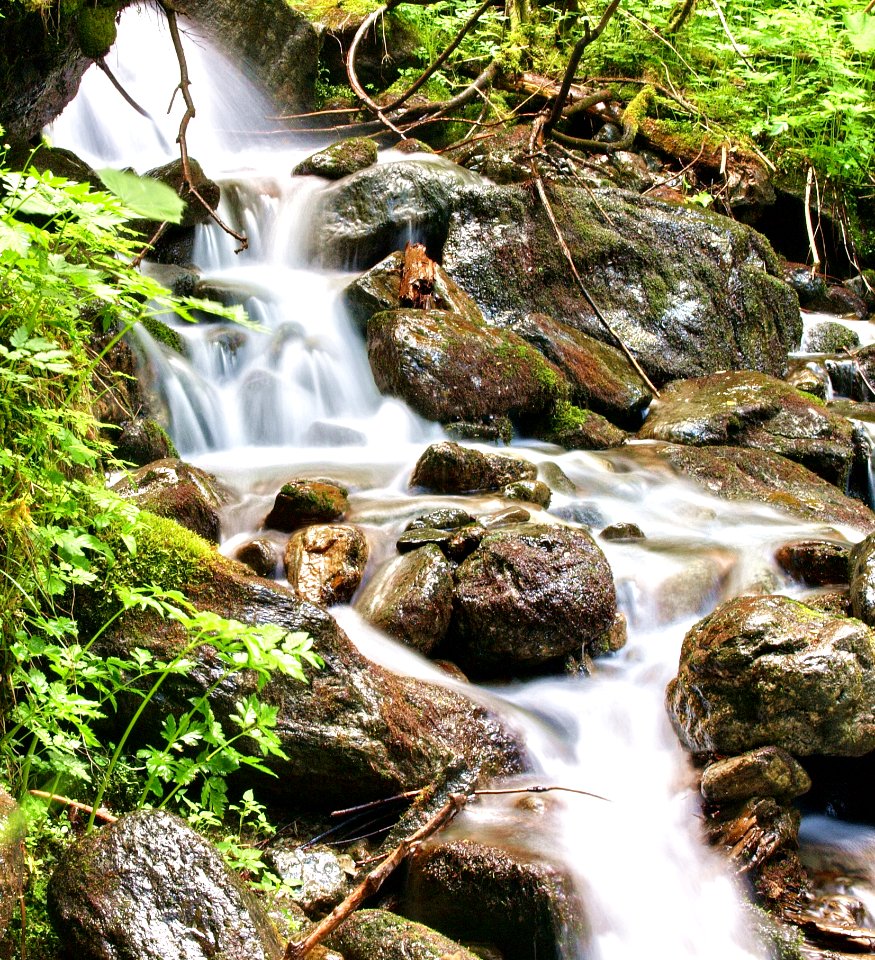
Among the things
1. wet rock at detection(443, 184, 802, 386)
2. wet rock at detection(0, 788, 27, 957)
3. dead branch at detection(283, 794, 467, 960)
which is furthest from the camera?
wet rock at detection(443, 184, 802, 386)

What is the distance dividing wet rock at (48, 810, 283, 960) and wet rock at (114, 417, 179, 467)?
3.82 meters

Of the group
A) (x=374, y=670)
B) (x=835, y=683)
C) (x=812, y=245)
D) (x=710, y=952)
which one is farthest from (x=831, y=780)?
(x=812, y=245)

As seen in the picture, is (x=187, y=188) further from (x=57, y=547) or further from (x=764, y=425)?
(x=57, y=547)

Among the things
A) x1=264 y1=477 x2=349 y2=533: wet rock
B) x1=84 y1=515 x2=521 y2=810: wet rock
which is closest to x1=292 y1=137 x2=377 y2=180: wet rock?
x1=264 y1=477 x2=349 y2=533: wet rock

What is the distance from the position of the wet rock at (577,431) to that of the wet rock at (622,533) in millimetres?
1635

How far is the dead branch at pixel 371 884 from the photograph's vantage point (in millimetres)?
2162

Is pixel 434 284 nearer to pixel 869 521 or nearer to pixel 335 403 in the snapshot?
pixel 335 403

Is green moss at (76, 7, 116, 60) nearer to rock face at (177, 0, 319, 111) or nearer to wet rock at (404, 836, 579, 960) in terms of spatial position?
wet rock at (404, 836, 579, 960)

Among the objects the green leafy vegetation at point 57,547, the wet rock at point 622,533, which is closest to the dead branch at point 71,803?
the green leafy vegetation at point 57,547

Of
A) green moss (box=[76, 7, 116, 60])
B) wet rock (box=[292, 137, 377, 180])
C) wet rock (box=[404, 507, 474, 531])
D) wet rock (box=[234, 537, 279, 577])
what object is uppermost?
green moss (box=[76, 7, 116, 60])

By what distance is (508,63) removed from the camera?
12492mm

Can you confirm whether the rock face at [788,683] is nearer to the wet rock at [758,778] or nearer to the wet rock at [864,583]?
the wet rock at [758,778]

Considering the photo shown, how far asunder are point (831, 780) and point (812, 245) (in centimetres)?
944

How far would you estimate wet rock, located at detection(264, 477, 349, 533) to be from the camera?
220 inches
